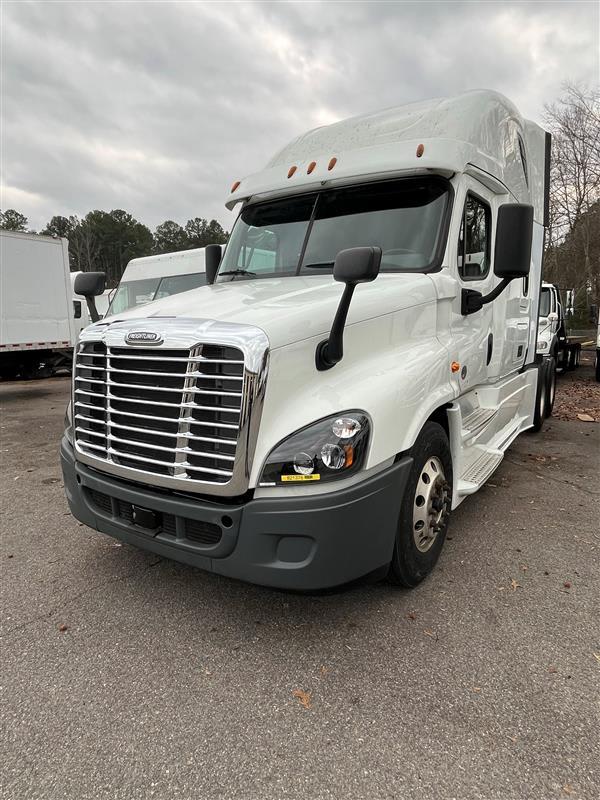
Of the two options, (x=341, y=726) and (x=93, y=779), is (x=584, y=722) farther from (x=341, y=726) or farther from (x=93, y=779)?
(x=93, y=779)

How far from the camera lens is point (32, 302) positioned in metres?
11.6

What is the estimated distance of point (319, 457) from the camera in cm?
238

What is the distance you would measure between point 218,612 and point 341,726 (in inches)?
41.2

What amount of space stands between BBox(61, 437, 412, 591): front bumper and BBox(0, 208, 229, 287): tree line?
74535 mm

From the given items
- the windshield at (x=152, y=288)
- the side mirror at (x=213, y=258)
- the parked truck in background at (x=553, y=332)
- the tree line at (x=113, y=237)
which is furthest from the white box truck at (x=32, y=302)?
the tree line at (x=113, y=237)

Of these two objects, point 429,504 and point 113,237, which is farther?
point 113,237

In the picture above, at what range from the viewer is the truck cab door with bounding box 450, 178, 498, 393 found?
363cm

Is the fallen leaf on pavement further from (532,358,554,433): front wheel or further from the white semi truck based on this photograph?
(532,358,554,433): front wheel

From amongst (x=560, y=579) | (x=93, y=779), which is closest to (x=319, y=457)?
(x=93, y=779)

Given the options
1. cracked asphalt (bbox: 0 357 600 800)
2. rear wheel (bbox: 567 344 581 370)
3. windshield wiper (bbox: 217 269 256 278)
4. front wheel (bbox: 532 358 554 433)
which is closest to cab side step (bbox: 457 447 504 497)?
cracked asphalt (bbox: 0 357 600 800)

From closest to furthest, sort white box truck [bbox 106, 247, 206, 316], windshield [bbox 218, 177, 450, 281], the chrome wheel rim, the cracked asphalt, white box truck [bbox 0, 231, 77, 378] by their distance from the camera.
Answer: the cracked asphalt → the chrome wheel rim → windshield [bbox 218, 177, 450, 281] → white box truck [bbox 106, 247, 206, 316] → white box truck [bbox 0, 231, 77, 378]

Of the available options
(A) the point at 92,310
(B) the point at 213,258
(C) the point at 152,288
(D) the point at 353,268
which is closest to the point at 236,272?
(B) the point at 213,258

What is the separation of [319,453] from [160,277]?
9.71 metres

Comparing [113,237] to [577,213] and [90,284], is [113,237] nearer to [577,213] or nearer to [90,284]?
[577,213]
